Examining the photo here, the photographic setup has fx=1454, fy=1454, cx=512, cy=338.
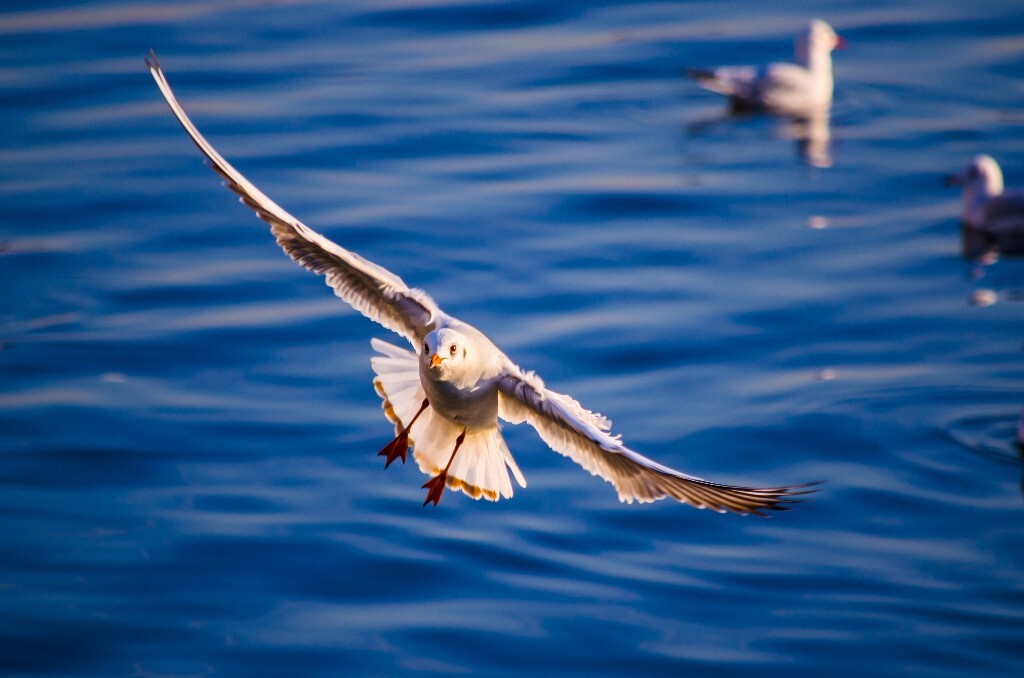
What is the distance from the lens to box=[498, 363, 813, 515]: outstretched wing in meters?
6.32

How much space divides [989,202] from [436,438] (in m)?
7.95

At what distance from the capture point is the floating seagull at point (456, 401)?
22.0 feet

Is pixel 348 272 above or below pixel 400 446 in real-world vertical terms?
above

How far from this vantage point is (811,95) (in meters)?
16.8

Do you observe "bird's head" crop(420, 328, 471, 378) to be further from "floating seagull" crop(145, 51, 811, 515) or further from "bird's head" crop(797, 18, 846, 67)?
"bird's head" crop(797, 18, 846, 67)

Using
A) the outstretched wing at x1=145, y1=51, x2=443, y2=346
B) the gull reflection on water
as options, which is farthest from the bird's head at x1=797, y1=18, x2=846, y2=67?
the outstretched wing at x1=145, y1=51, x2=443, y2=346

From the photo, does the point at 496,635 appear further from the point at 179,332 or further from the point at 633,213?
the point at 633,213

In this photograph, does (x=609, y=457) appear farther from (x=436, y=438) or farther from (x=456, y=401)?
(x=436, y=438)

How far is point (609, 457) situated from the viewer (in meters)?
7.04

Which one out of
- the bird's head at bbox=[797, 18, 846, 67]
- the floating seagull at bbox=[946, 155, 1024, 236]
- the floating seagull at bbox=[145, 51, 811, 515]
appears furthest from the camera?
the bird's head at bbox=[797, 18, 846, 67]

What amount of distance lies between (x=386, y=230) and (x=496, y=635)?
19.1ft

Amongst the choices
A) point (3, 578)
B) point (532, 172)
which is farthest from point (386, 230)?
point (3, 578)

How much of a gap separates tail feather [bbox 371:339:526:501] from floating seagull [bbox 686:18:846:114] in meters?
9.47

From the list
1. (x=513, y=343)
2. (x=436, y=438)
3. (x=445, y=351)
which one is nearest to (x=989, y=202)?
(x=513, y=343)
